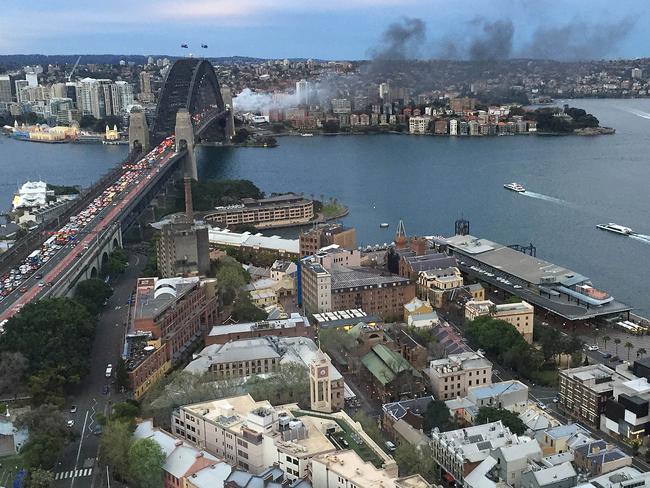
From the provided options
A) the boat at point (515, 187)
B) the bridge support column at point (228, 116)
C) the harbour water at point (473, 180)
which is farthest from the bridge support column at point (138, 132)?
the boat at point (515, 187)

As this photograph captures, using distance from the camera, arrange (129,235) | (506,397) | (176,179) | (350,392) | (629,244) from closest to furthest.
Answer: (506,397), (350,392), (629,244), (129,235), (176,179)

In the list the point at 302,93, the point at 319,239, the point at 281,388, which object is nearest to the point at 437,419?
the point at 281,388

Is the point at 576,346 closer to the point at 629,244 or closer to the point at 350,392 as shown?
the point at 350,392

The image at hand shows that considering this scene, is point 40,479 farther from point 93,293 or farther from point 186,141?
point 186,141

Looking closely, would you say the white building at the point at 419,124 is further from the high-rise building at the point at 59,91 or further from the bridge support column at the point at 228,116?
the high-rise building at the point at 59,91

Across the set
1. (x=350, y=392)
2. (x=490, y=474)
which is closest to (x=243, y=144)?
(x=350, y=392)

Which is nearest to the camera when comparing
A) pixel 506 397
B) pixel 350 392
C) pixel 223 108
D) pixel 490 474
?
pixel 490 474
